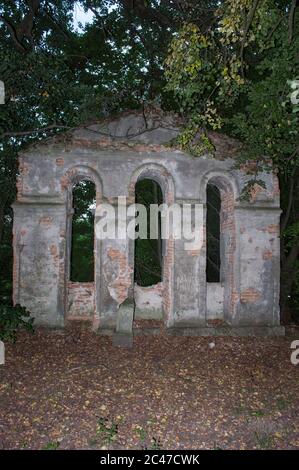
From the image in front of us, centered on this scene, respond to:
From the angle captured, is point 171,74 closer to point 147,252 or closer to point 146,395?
point 146,395

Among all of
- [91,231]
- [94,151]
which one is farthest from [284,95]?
[91,231]

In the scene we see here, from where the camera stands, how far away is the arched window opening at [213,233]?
1538 centimetres

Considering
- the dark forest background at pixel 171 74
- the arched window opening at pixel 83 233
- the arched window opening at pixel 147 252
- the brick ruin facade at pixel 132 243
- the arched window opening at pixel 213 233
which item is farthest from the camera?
the arched window opening at pixel 83 233

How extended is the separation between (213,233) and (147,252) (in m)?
3.59

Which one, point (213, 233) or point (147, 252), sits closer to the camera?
point (213, 233)

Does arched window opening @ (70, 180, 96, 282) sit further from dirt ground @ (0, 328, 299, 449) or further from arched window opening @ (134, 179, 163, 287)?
dirt ground @ (0, 328, 299, 449)

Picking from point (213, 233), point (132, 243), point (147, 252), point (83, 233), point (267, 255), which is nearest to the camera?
point (132, 243)

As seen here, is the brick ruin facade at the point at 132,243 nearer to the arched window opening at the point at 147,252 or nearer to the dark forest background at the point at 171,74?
the dark forest background at the point at 171,74

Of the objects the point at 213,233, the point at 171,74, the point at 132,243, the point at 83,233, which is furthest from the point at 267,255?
the point at 83,233

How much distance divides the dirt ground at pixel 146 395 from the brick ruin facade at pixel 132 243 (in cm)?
89

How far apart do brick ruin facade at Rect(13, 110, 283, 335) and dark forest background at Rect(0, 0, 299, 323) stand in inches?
24.4

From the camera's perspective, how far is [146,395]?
5.62 metres

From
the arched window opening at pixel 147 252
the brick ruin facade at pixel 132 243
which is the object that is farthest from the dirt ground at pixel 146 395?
the arched window opening at pixel 147 252

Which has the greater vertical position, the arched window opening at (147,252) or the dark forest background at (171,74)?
the dark forest background at (171,74)
